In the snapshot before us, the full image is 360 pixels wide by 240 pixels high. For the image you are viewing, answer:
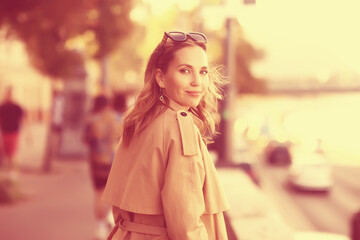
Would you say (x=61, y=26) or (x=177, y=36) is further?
(x=61, y=26)

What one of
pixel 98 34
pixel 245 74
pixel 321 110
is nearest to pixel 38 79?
pixel 245 74

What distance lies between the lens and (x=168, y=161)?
2.13 m

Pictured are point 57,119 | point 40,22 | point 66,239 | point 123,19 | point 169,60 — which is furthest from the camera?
point 123,19

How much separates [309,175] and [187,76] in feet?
64.9

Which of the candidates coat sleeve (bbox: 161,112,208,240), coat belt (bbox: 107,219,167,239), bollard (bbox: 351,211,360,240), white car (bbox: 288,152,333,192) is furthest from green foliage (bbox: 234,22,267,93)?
coat sleeve (bbox: 161,112,208,240)

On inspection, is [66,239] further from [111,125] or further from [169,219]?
[169,219]

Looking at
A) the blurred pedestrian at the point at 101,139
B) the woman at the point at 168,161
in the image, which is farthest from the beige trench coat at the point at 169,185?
the blurred pedestrian at the point at 101,139

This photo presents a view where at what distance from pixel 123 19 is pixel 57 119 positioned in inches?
150

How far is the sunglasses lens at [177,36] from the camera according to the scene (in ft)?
7.49

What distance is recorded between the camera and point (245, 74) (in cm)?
3716

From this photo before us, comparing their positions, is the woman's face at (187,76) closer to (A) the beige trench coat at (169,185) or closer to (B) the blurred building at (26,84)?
(A) the beige trench coat at (169,185)

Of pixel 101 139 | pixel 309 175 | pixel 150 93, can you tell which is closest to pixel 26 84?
pixel 309 175

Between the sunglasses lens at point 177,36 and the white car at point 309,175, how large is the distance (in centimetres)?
1963

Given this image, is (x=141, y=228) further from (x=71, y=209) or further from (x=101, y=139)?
(x=71, y=209)
